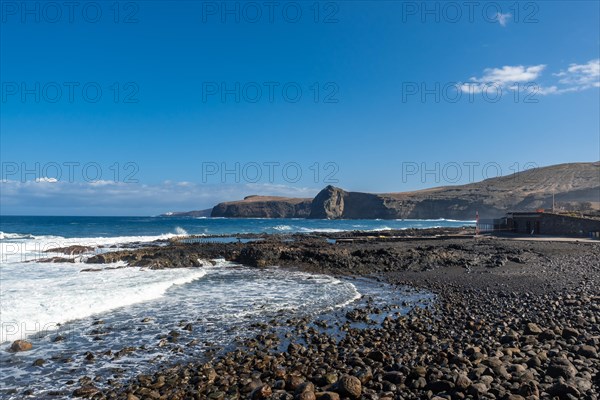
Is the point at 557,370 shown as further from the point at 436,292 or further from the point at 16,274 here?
the point at 16,274

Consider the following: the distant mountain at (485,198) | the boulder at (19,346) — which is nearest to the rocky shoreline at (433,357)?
the boulder at (19,346)

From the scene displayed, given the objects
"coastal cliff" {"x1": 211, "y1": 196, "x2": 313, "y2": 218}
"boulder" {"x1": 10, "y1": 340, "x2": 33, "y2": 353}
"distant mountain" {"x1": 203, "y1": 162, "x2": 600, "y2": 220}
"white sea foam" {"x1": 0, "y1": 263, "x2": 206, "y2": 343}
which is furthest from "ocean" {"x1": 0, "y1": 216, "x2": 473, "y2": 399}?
"coastal cliff" {"x1": 211, "y1": 196, "x2": 313, "y2": 218}

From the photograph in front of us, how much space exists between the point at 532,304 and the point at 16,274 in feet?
75.1

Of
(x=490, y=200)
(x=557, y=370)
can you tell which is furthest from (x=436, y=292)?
(x=490, y=200)

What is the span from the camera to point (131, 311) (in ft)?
41.9

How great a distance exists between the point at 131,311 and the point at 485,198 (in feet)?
460

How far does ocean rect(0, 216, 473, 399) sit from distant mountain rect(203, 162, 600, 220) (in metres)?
123

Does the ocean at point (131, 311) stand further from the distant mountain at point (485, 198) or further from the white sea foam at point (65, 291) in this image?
the distant mountain at point (485, 198)

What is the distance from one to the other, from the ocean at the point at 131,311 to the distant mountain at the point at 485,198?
123 m

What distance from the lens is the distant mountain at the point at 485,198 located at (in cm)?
12600

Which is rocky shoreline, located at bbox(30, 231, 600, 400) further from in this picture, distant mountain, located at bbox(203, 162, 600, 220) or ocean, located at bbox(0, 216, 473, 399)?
distant mountain, located at bbox(203, 162, 600, 220)

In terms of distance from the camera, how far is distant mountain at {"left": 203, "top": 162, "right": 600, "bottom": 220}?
126000 millimetres

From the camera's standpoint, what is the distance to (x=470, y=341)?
867 cm

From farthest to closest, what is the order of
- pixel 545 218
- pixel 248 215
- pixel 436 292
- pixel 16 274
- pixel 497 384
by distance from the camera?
pixel 248 215 → pixel 545 218 → pixel 16 274 → pixel 436 292 → pixel 497 384
